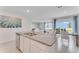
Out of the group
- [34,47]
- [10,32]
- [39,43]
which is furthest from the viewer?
[10,32]

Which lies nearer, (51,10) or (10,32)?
(51,10)

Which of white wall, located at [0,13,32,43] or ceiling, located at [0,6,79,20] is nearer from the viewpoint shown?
ceiling, located at [0,6,79,20]

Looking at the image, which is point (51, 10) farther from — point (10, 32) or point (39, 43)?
point (10, 32)

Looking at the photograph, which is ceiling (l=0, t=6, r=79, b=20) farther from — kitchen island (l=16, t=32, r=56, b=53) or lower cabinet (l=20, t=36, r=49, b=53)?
lower cabinet (l=20, t=36, r=49, b=53)

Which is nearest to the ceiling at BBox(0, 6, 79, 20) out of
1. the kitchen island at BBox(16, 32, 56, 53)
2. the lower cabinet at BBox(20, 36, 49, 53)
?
the kitchen island at BBox(16, 32, 56, 53)

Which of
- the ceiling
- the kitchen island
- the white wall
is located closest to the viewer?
the kitchen island

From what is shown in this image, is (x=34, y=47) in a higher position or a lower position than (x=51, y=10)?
lower

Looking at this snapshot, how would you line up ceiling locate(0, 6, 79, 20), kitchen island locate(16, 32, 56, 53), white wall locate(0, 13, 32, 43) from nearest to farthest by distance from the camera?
kitchen island locate(16, 32, 56, 53) < ceiling locate(0, 6, 79, 20) < white wall locate(0, 13, 32, 43)

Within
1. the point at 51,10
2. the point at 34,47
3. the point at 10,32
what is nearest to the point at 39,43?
the point at 34,47
